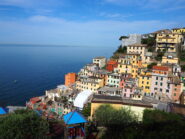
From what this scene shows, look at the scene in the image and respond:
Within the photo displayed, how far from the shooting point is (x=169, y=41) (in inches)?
1905

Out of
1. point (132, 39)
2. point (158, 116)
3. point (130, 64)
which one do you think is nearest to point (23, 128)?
point (158, 116)

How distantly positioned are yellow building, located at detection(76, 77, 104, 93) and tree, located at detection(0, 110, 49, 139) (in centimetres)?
2771

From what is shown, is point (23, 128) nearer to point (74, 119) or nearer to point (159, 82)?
point (74, 119)

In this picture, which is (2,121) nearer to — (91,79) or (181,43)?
(91,79)

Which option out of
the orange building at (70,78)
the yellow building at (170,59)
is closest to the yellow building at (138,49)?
the yellow building at (170,59)

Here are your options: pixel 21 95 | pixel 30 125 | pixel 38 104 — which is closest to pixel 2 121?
pixel 30 125

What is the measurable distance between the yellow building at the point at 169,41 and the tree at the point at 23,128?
156ft

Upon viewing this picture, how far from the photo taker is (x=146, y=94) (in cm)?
3450

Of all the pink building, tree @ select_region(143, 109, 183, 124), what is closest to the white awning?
the pink building

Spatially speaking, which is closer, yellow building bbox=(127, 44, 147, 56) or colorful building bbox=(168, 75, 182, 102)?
colorful building bbox=(168, 75, 182, 102)

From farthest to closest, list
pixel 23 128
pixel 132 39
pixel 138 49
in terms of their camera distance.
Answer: pixel 132 39 < pixel 138 49 < pixel 23 128

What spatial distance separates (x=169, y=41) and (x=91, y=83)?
104 ft

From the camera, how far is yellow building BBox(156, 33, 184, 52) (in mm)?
47219

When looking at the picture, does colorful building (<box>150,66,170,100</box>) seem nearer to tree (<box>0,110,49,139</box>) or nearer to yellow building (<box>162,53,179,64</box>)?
yellow building (<box>162,53,179,64</box>)
